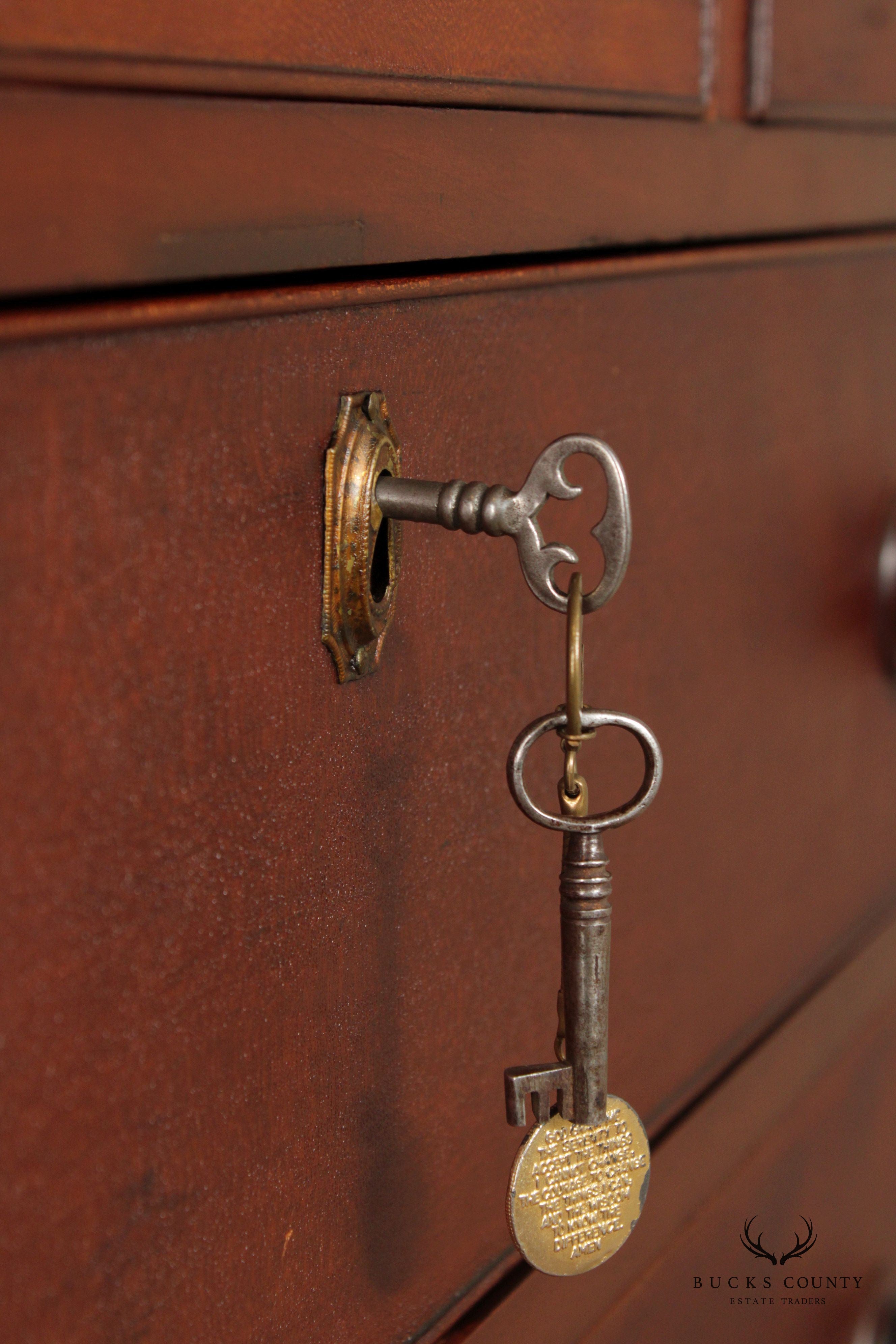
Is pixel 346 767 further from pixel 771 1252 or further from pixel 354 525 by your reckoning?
pixel 771 1252

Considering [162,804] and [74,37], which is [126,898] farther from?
[74,37]

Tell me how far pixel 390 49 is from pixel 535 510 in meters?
0.10

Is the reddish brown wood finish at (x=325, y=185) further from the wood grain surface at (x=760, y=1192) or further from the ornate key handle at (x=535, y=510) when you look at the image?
the wood grain surface at (x=760, y=1192)

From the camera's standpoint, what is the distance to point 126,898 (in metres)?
0.25

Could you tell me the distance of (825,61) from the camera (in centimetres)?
47

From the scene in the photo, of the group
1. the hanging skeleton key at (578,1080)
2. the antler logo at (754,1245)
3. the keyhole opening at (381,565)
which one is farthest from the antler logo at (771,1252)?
the keyhole opening at (381,565)

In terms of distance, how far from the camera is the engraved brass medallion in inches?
12.5

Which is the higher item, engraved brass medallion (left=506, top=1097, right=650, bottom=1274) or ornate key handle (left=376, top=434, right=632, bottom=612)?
ornate key handle (left=376, top=434, right=632, bottom=612)

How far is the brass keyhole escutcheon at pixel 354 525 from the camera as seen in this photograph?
0.28m

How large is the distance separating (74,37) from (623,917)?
31 centimetres

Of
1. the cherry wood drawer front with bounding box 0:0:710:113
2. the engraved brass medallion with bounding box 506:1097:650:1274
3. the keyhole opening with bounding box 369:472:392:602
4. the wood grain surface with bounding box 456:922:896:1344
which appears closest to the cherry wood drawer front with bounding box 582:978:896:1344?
the wood grain surface with bounding box 456:922:896:1344

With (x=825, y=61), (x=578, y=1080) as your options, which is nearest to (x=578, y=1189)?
(x=578, y=1080)

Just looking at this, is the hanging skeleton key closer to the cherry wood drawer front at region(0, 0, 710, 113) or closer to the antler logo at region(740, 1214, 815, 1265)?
the cherry wood drawer front at region(0, 0, 710, 113)

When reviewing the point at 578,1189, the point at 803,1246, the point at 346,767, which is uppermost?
the point at 346,767
